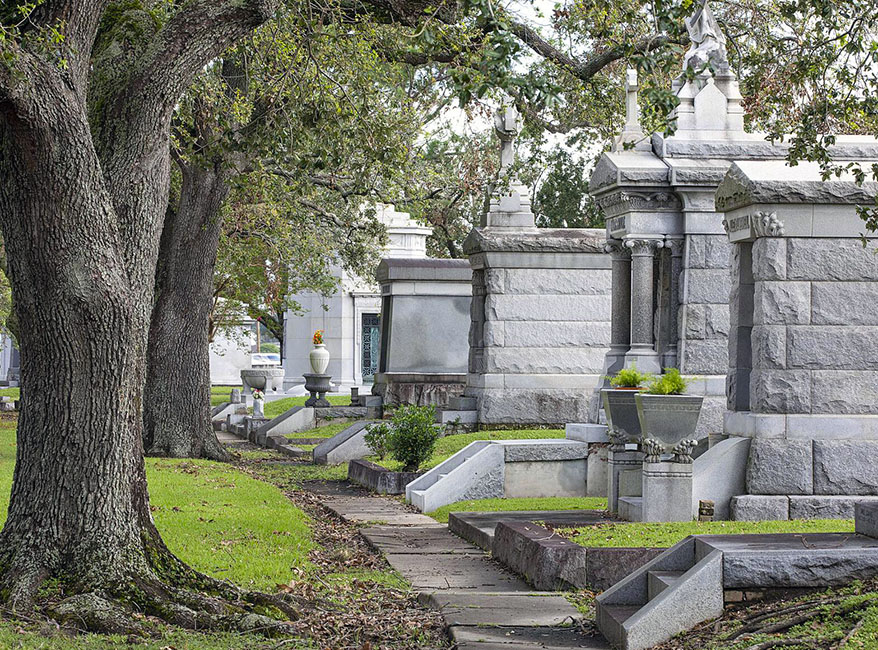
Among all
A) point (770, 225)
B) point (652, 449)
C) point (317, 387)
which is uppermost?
point (770, 225)

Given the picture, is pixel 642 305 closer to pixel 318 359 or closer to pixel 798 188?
A: pixel 798 188

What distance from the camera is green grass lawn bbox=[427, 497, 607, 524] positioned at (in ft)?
42.1

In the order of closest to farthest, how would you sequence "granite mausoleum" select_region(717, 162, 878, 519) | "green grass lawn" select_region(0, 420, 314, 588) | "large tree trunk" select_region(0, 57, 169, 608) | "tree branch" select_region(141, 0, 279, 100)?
1. "large tree trunk" select_region(0, 57, 169, 608)
2. "tree branch" select_region(141, 0, 279, 100)
3. "green grass lawn" select_region(0, 420, 314, 588)
4. "granite mausoleum" select_region(717, 162, 878, 519)

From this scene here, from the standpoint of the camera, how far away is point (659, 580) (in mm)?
7434

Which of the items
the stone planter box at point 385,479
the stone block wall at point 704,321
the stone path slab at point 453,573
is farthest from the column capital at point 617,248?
the stone path slab at point 453,573

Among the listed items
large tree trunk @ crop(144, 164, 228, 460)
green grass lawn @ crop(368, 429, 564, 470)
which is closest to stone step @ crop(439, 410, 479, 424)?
green grass lawn @ crop(368, 429, 564, 470)

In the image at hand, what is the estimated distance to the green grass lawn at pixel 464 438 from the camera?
17266 millimetres

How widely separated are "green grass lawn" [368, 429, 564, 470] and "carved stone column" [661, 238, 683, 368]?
3212mm

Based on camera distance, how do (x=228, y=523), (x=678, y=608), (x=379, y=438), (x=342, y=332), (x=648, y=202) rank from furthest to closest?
(x=342, y=332)
(x=379, y=438)
(x=648, y=202)
(x=228, y=523)
(x=678, y=608)

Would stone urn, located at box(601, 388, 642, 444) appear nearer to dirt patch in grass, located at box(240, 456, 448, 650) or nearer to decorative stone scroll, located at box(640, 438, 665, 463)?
decorative stone scroll, located at box(640, 438, 665, 463)

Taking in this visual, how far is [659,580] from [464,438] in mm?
11108

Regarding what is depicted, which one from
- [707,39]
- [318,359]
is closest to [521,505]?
[707,39]

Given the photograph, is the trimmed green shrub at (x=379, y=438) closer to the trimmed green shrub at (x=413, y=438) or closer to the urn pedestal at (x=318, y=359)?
the trimmed green shrub at (x=413, y=438)

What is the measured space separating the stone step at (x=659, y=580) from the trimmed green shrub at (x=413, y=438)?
8.44m
